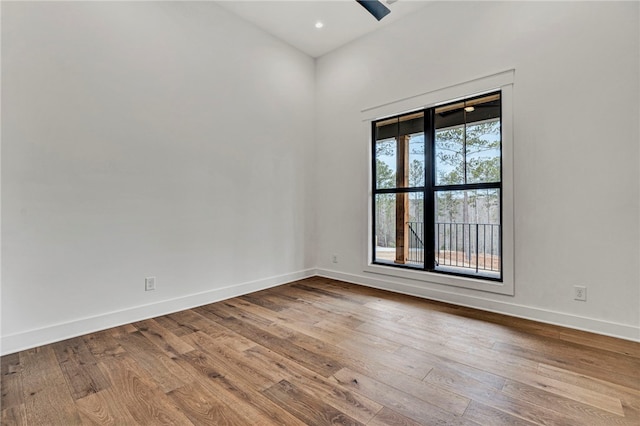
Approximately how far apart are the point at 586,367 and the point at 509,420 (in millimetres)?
926

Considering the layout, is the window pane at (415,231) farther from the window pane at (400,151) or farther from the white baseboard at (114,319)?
the white baseboard at (114,319)

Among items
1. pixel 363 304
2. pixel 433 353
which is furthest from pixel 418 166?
pixel 433 353

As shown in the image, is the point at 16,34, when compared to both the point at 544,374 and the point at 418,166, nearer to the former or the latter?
the point at 418,166

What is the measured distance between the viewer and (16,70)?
7.12 ft

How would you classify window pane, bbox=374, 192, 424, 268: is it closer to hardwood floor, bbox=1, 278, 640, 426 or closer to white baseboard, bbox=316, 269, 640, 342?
white baseboard, bbox=316, 269, 640, 342

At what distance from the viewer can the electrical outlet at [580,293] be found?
248 centimetres

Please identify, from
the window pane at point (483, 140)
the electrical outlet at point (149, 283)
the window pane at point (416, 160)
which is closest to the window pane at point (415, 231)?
the window pane at point (416, 160)

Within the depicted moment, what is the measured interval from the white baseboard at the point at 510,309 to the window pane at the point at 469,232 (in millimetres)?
289

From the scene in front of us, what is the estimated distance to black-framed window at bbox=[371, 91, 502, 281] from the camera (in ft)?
10.0

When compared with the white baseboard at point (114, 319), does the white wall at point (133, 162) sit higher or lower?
higher

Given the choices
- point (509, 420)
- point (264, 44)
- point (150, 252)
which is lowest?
point (509, 420)

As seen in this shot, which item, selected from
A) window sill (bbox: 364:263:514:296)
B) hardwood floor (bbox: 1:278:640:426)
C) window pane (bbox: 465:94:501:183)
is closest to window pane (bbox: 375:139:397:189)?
window pane (bbox: 465:94:501:183)

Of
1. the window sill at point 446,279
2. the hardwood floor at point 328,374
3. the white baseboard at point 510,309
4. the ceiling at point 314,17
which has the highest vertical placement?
the ceiling at point 314,17

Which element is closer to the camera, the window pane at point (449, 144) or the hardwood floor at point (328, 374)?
the hardwood floor at point (328, 374)
